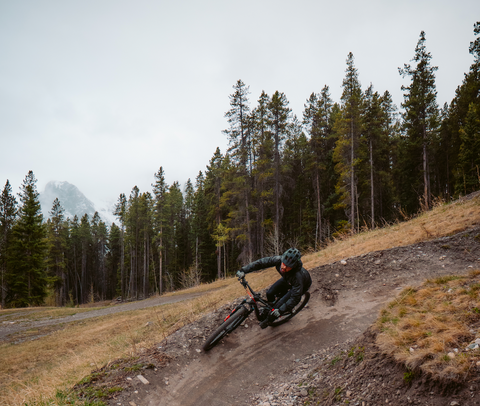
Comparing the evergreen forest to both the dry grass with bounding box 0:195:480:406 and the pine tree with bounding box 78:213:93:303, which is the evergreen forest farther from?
the pine tree with bounding box 78:213:93:303

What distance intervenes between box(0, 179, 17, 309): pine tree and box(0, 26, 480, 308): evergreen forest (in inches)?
5.0

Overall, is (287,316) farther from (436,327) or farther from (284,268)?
(436,327)

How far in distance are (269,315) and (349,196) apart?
83.6 ft

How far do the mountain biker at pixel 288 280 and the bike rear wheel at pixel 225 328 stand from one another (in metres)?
0.59

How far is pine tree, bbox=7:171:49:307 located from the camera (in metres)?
31.8

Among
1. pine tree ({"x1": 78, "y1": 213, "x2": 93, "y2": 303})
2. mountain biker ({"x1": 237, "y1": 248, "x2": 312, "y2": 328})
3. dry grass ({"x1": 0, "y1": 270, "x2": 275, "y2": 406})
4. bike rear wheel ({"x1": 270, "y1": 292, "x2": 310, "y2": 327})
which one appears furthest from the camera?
pine tree ({"x1": 78, "y1": 213, "x2": 93, "y2": 303})

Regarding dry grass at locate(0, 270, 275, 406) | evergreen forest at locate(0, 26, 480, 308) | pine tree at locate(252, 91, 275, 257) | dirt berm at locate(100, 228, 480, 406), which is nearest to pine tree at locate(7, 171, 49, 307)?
evergreen forest at locate(0, 26, 480, 308)

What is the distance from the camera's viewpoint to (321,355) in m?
5.76

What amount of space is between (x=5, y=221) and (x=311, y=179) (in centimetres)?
4181

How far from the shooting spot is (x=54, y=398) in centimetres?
489

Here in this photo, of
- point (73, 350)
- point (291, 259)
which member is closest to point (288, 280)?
point (291, 259)

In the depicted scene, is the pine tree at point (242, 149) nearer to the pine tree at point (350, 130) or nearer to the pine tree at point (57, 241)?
the pine tree at point (350, 130)

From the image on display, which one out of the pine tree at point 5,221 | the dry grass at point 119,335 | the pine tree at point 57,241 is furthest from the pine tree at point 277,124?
the pine tree at point 57,241

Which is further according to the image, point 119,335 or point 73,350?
point 119,335
